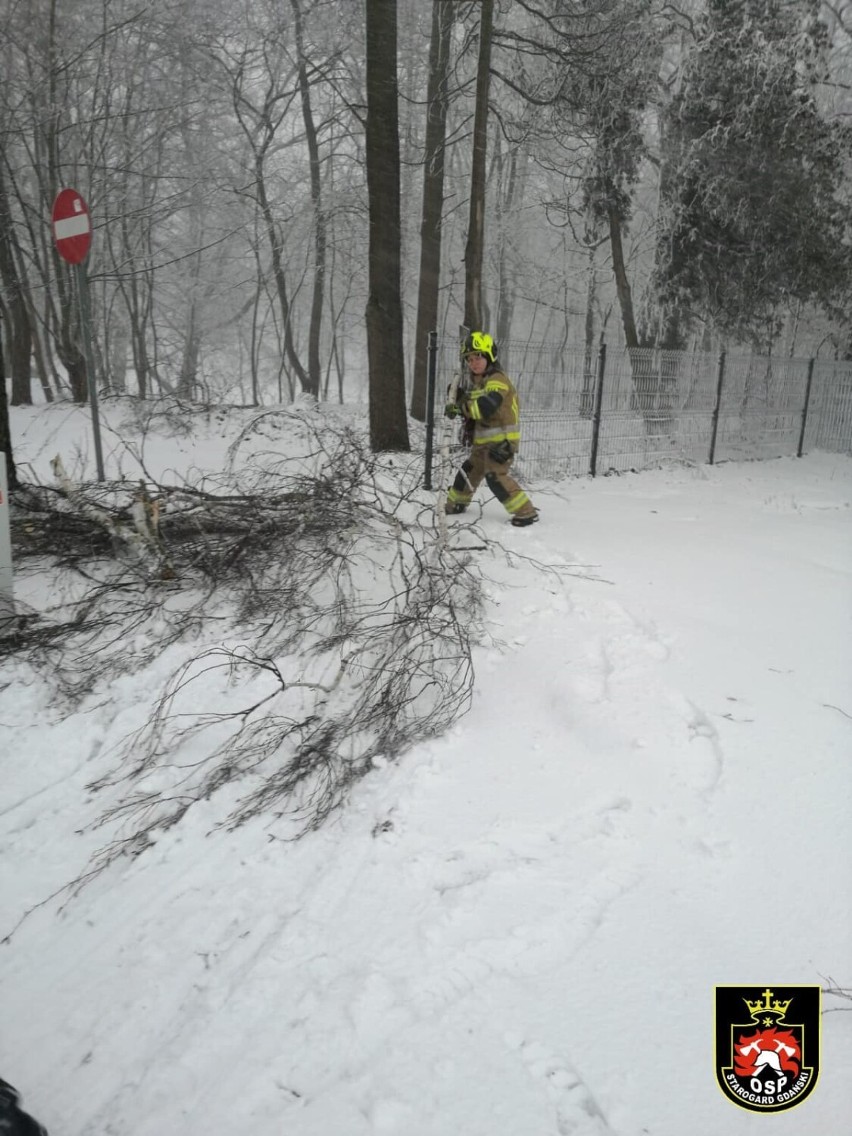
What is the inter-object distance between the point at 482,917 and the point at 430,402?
579 cm

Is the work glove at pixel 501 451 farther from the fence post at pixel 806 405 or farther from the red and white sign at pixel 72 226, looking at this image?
the fence post at pixel 806 405

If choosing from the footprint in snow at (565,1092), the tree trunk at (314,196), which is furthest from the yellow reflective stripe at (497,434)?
the tree trunk at (314,196)

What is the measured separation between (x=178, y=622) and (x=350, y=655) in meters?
1.39

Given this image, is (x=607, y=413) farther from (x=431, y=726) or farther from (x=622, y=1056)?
(x=622, y=1056)

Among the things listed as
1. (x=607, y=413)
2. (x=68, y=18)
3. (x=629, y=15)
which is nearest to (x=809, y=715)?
(x=607, y=413)

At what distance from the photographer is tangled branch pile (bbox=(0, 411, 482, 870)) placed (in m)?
3.47

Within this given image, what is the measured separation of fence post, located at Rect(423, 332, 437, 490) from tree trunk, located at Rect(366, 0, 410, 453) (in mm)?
1414

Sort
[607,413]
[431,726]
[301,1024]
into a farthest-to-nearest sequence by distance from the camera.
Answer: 1. [607,413]
2. [431,726]
3. [301,1024]

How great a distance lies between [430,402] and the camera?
7566 millimetres

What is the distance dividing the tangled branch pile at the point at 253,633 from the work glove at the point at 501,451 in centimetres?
110

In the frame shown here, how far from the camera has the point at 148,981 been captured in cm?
247

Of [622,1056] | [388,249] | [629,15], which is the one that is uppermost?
[629,15]

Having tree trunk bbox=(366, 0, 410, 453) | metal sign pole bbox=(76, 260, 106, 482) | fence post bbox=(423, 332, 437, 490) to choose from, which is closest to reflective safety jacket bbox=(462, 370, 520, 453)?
fence post bbox=(423, 332, 437, 490)

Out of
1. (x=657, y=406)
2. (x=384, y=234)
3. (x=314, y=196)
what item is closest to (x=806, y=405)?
(x=657, y=406)
